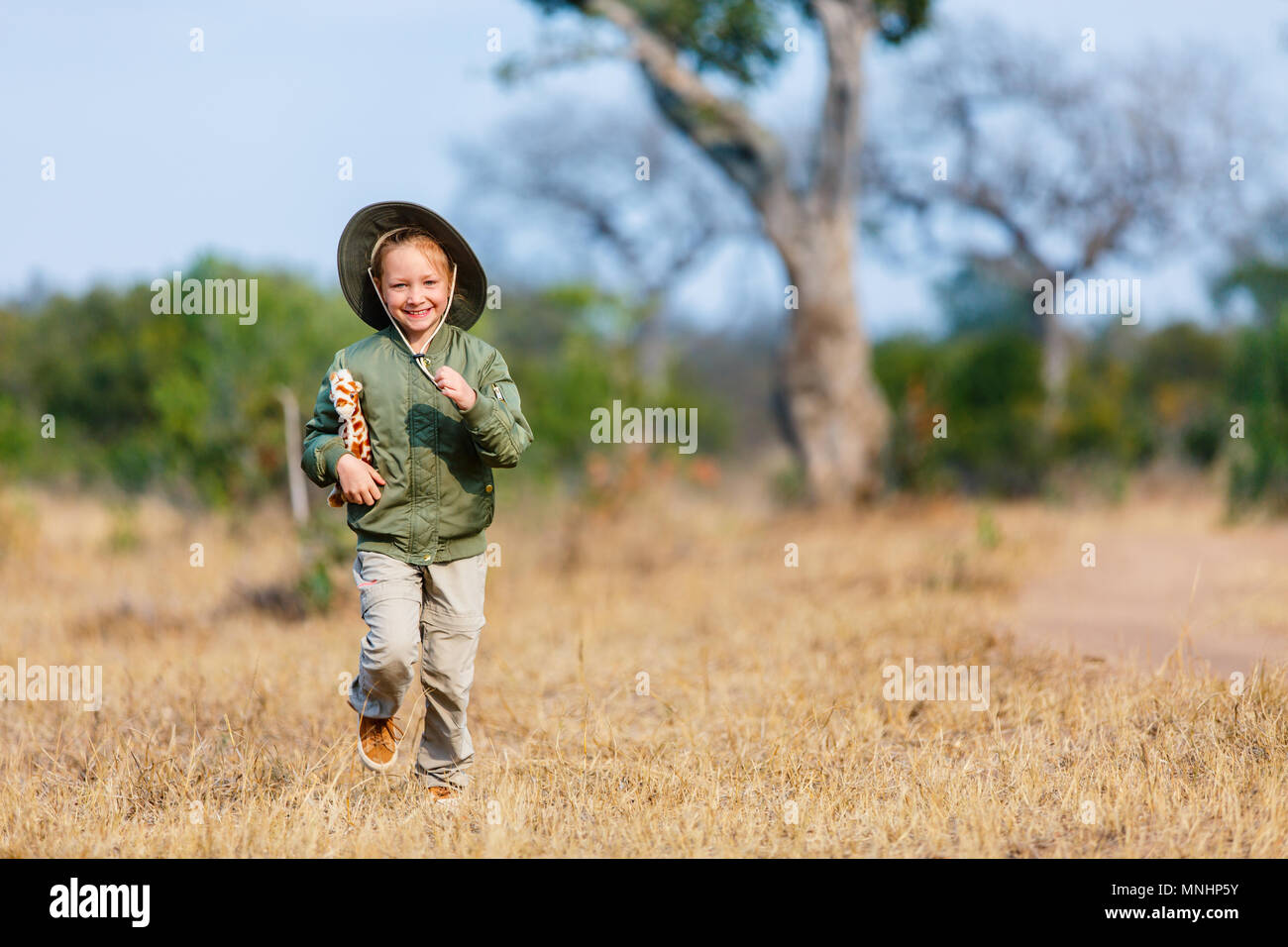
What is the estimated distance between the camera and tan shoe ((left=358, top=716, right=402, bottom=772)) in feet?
12.2

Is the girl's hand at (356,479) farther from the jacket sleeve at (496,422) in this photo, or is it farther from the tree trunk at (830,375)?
the tree trunk at (830,375)

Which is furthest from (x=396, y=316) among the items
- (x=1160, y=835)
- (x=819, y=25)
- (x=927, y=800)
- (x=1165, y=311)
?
(x=1165, y=311)

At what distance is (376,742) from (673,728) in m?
1.20

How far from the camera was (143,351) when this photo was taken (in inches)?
562

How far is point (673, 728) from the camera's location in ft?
14.8

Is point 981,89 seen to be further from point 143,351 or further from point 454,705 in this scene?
point 454,705

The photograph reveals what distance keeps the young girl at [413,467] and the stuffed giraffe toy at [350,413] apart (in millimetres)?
23

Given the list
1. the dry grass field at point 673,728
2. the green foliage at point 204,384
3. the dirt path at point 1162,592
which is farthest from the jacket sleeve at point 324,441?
the green foliage at point 204,384

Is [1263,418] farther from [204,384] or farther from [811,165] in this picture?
[204,384]

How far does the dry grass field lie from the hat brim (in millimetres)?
1267

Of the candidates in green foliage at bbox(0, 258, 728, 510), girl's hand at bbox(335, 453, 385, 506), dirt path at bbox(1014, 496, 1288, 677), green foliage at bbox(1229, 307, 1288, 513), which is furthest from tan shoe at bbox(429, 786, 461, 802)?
green foliage at bbox(1229, 307, 1288, 513)

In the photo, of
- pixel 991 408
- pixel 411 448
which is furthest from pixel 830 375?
pixel 411 448

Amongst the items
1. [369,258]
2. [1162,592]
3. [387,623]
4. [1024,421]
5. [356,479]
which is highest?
[1024,421]

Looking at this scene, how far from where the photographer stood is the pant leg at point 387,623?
3541 millimetres
